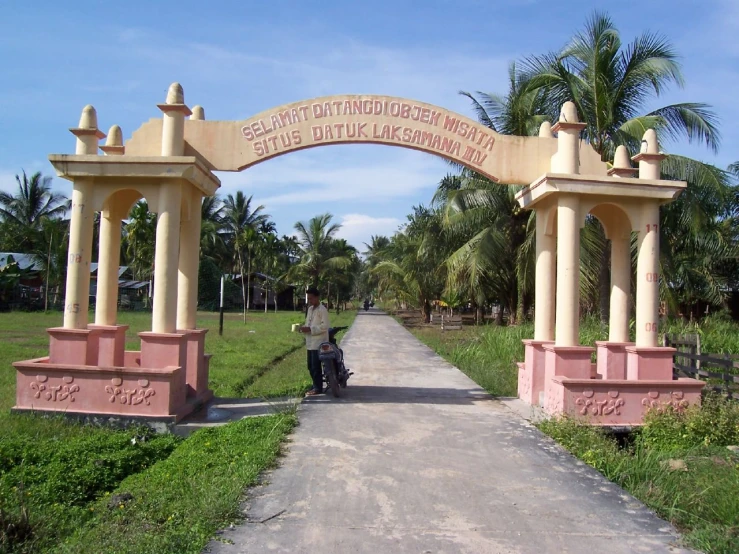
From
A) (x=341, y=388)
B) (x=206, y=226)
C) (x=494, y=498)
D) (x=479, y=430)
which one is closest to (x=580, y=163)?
(x=479, y=430)

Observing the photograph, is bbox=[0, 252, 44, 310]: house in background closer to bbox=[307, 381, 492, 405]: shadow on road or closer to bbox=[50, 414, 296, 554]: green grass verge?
bbox=[307, 381, 492, 405]: shadow on road

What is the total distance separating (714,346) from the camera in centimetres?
1335

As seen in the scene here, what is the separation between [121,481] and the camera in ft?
18.2

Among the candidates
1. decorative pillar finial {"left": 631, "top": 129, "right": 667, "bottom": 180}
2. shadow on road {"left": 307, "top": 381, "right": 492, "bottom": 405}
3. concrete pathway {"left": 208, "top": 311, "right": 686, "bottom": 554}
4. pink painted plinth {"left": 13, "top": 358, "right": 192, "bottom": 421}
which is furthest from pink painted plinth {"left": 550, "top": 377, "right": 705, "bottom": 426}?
pink painted plinth {"left": 13, "top": 358, "right": 192, "bottom": 421}

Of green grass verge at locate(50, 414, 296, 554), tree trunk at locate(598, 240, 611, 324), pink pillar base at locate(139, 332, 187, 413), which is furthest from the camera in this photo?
tree trunk at locate(598, 240, 611, 324)

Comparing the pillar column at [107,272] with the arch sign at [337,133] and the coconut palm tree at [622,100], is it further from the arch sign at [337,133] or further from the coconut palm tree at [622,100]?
the coconut palm tree at [622,100]

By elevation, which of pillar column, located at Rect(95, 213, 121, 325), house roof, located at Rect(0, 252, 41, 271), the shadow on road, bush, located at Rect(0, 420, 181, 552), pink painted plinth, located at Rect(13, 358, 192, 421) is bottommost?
bush, located at Rect(0, 420, 181, 552)

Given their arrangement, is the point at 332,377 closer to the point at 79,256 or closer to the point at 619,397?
the point at 79,256

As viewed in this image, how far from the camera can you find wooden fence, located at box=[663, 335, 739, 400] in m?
9.41

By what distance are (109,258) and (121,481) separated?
422 cm

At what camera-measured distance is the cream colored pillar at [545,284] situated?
363 inches

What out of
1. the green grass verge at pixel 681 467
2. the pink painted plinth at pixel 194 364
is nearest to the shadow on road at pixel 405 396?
the pink painted plinth at pixel 194 364

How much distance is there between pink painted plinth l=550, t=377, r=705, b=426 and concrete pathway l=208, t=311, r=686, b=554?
0.64 meters

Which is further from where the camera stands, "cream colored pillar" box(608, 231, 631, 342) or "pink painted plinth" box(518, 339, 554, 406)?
"pink painted plinth" box(518, 339, 554, 406)
